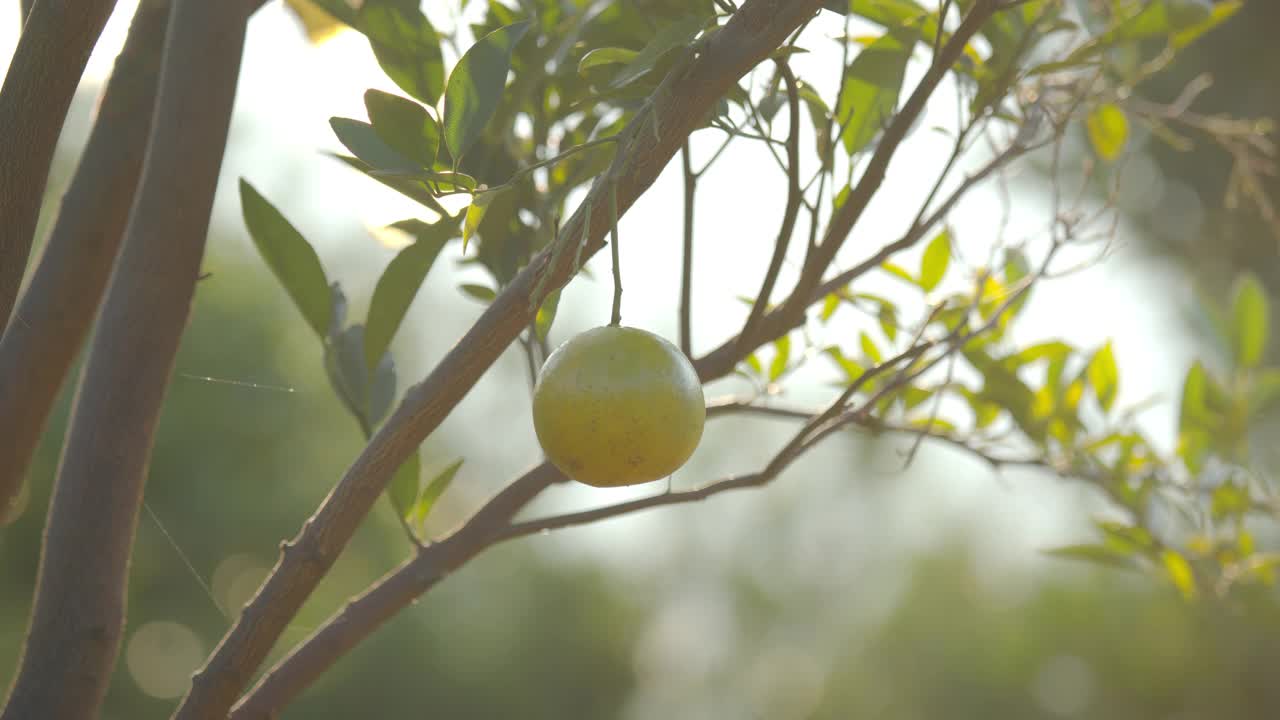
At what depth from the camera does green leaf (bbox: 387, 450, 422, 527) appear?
18.6 inches

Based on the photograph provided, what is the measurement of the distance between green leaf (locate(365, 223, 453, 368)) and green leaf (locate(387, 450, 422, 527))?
5 centimetres

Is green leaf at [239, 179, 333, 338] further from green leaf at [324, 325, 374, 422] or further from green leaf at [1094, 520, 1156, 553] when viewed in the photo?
green leaf at [1094, 520, 1156, 553]

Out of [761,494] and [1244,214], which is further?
[761,494]

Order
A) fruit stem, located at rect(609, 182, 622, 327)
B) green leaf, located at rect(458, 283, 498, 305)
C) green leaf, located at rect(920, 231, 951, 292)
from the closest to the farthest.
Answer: fruit stem, located at rect(609, 182, 622, 327) → green leaf, located at rect(458, 283, 498, 305) → green leaf, located at rect(920, 231, 951, 292)

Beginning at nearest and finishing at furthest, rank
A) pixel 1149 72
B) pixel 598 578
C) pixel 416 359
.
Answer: pixel 1149 72 < pixel 416 359 < pixel 598 578

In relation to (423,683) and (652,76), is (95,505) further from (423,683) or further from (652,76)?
(423,683)

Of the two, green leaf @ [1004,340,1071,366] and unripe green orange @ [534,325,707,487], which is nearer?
unripe green orange @ [534,325,707,487]

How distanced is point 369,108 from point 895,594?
225 inches

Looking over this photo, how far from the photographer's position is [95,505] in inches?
16.2

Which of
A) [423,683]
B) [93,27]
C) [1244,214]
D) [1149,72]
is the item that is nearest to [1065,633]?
[1244,214]

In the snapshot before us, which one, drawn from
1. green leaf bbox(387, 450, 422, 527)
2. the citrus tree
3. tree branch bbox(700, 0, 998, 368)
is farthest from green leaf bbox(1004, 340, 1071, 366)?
green leaf bbox(387, 450, 422, 527)

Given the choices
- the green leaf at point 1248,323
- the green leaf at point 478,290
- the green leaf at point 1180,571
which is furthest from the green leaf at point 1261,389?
the green leaf at point 478,290

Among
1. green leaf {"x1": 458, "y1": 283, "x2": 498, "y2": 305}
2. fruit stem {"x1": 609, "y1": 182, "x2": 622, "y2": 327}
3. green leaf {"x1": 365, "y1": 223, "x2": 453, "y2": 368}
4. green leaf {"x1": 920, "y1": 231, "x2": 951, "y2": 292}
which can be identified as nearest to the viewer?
fruit stem {"x1": 609, "y1": 182, "x2": 622, "y2": 327}

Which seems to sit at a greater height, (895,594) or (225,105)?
(895,594)
